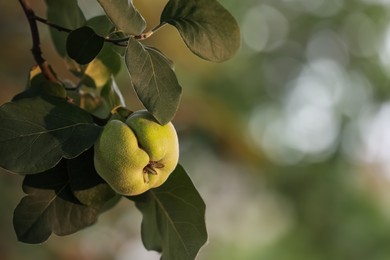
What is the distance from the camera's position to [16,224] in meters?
0.70

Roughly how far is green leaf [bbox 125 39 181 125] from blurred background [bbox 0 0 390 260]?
111 inches

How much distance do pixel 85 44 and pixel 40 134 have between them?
0.30 feet

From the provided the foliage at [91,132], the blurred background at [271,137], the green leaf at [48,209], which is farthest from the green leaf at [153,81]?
the blurred background at [271,137]

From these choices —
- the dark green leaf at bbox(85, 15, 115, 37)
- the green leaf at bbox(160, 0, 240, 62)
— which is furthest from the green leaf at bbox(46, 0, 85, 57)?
the green leaf at bbox(160, 0, 240, 62)

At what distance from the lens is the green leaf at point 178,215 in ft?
2.27

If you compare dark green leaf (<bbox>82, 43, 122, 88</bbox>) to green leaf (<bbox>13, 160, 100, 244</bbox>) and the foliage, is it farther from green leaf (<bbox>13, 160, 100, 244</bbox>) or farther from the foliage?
green leaf (<bbox>13, 160, 100, 244</bbox>)

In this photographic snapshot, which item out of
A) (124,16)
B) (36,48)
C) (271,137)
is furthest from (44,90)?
(271,137)

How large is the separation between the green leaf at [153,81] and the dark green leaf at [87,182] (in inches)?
3.7

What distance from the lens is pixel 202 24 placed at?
26.5 inches

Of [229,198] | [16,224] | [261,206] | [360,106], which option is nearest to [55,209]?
[16,224]

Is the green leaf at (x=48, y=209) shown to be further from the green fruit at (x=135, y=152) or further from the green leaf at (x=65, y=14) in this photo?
the green leaf at (x=65, y=14)

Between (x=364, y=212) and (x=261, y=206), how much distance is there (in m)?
0.93

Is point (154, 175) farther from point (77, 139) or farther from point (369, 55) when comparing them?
point (369, 55)

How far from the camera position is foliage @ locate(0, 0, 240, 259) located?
63 centimetres
